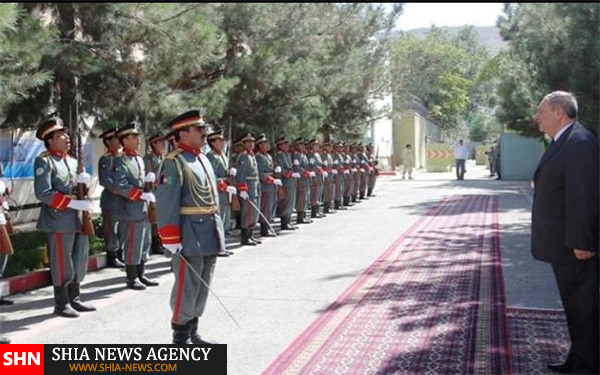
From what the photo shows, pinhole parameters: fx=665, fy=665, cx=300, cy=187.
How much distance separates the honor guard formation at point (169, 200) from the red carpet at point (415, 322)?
1012 mm

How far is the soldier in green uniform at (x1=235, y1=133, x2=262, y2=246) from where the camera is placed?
34.0ft

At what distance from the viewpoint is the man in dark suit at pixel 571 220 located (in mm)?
4273

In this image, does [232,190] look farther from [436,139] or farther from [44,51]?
[436,139]

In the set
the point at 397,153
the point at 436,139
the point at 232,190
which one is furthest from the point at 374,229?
the point at 436,139

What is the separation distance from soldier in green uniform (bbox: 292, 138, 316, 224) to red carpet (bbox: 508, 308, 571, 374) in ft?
24.4

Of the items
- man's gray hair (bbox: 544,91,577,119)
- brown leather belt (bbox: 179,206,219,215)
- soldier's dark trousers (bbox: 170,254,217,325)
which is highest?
man's gray hair (bbox: 544,91,577,119)

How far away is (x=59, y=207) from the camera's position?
5992mm

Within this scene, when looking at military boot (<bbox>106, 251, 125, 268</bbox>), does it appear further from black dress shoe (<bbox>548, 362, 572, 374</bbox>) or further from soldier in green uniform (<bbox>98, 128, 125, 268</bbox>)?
black dress shoe (<bbox>548, 362, 572, 374</bbox>)

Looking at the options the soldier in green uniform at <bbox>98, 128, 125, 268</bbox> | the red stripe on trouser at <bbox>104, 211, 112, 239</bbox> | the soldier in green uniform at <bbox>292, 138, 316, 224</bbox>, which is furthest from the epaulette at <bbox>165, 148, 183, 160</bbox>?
the soldier in green uniform at <bbox>292, 138, 316, 224</bbox>

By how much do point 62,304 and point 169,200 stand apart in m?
2.03

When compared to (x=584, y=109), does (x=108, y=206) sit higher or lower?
lower

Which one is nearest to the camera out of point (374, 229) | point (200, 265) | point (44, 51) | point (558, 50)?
point (200, 265)

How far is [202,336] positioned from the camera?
5.40 m

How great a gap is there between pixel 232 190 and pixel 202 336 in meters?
3.85
